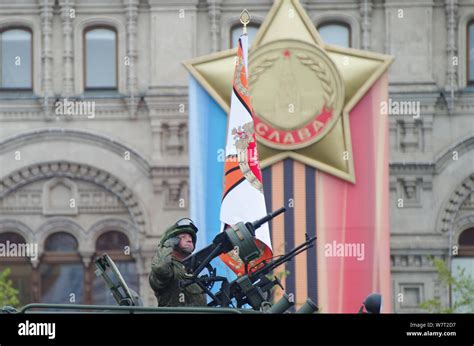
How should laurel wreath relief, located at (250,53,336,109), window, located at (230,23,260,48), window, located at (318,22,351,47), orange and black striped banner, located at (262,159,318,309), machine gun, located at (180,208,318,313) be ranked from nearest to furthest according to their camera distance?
1. machine gun, located at (180,208,318,313)
2. orange and black striped banner, located at (262,159,318,309)
3. laurel wreath relief, located at (250,53,336,109)
4. window, located at (230,23,260,48)
5. window, located at (318,22,351,47)

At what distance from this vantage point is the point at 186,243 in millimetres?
10586

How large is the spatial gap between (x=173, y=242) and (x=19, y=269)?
3156cm

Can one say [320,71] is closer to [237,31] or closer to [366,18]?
[366,18]

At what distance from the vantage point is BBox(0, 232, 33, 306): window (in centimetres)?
4138

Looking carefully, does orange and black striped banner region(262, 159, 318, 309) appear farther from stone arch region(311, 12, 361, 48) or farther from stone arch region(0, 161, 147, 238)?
stone arch region(0, 161, 147, 238)

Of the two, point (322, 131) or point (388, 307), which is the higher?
point (322, 131)

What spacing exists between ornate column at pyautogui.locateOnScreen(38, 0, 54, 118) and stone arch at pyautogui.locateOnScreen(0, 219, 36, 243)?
110 inches

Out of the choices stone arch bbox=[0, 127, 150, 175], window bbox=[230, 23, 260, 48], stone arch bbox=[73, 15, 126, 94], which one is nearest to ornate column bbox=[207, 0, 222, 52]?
window bbox=[230, 23, 260, 48]

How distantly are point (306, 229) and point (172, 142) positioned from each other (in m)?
5.59

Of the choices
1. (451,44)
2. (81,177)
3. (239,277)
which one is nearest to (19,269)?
(81,177)

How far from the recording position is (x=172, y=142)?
4175cm
